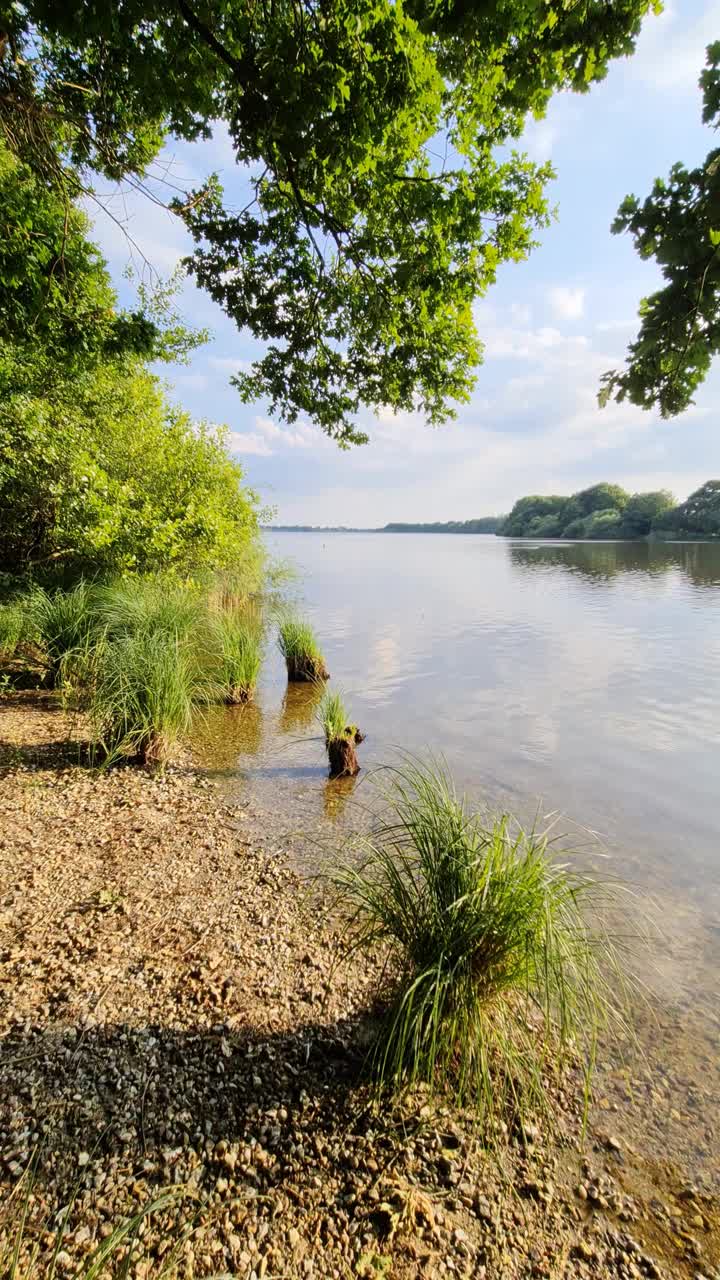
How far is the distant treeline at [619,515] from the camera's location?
279 feet

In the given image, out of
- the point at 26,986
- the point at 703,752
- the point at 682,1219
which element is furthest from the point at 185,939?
the point at 703,752

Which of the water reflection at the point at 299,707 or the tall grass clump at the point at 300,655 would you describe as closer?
the water reflection at the point at 299,707

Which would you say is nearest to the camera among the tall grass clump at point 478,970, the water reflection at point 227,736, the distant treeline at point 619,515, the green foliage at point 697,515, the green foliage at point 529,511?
the tall grass clump at point 478,970

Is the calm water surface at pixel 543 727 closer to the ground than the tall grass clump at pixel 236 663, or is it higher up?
closer to the ground

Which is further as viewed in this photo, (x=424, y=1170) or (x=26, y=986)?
(x=26, y=986)

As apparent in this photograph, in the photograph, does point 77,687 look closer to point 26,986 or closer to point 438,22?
point 26,986

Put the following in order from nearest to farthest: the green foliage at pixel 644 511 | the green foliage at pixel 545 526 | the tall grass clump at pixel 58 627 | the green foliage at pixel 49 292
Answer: the green foliage at pixel 49 292
the tall grass clump at pixel 58 627
the green foliage at pixel 644 511
the green foliage at pixel 545 526

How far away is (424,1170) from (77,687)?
7606 mm

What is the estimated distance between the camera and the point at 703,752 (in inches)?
327

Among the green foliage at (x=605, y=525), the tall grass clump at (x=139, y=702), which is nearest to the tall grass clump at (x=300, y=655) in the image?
the tall grass clump at (x=139, y=702)

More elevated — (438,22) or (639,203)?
(438,22)

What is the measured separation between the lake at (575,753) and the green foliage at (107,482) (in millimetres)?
3939

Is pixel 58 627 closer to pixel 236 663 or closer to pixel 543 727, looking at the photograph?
pixel 236 663

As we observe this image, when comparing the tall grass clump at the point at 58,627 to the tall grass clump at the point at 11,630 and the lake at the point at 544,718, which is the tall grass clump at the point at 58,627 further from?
the lake at the point at 544,718
